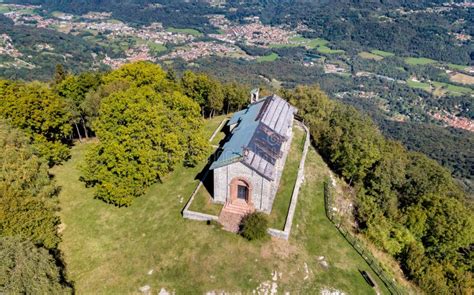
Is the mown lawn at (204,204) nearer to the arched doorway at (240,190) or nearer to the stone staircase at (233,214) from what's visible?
the stone staircase at (233,214)

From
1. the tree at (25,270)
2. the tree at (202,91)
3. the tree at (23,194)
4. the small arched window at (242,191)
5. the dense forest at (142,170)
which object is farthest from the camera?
the tree at (202,91)

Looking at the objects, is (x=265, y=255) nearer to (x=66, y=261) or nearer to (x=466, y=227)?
(x=66, y=261)

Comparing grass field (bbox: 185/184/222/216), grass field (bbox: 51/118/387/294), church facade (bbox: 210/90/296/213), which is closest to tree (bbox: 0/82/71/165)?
grass field (bbox: 51/118/387/294)

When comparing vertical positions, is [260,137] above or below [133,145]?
above

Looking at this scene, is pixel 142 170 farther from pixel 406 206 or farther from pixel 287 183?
pixel 406 206

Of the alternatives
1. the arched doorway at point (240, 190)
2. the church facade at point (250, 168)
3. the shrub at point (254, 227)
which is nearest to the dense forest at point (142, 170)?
the church facade at point (250, 168)

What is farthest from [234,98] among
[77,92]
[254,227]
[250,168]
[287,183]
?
[254,227]

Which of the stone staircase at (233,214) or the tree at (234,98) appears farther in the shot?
the tree at (234,98)
